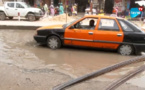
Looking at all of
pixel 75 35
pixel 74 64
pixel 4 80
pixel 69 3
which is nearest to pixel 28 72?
pixel 4 80

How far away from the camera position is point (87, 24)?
8242 mm

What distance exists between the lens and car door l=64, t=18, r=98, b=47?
7.88m

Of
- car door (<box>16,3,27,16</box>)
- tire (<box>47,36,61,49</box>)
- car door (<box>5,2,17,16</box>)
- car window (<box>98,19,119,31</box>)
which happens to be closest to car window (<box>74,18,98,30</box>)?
car window (<box>98,19,119,31</box>)

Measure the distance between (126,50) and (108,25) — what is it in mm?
1131

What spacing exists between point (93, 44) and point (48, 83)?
3.51 metres

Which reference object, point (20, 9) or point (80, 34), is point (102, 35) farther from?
point (20, 9)

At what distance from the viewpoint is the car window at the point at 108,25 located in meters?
7.76

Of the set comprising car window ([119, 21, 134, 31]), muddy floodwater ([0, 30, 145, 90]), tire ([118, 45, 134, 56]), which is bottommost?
muddy floodwater ([0, 30, 145, 90])

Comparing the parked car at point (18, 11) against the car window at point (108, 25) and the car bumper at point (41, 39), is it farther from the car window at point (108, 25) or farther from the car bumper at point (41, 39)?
the car window at point (108, 25)

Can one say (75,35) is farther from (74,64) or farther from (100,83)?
(100,83)

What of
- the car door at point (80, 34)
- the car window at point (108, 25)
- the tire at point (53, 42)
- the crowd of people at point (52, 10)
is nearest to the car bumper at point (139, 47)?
the car window at point (108, 25)

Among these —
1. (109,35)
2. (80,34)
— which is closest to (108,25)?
(109,35)

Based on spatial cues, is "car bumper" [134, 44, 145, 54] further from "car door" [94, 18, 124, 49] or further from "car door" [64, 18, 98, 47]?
"car door" [64, 18, 98, 47]

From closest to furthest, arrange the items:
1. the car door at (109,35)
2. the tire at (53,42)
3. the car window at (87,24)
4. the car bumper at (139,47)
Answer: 1. the car bumper at (139,47)
2. the car door at (109,35)
3. the car window at (87,24)
4. the tire at (53,42)
